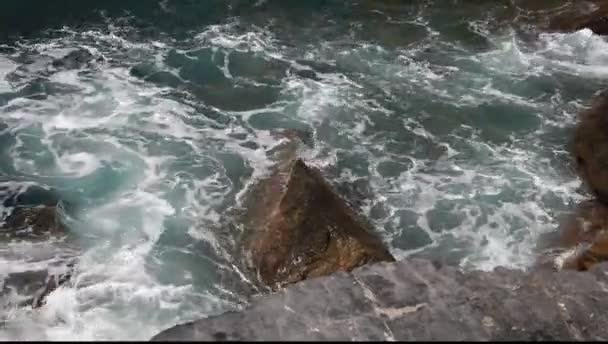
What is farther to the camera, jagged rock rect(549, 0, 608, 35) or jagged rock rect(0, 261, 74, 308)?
jagged rock rect(549, 0, 608, 35)

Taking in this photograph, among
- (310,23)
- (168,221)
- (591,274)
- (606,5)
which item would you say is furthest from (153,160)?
(606,5)

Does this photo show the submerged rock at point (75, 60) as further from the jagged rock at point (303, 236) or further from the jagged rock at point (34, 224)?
the jagged rock at point (303, 236)

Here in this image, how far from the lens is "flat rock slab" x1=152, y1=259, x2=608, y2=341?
599 cm

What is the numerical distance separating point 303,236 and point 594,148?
7.23 meters

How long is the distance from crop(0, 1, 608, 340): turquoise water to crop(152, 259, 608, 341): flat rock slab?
3969 mm

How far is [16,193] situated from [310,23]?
10.6 m

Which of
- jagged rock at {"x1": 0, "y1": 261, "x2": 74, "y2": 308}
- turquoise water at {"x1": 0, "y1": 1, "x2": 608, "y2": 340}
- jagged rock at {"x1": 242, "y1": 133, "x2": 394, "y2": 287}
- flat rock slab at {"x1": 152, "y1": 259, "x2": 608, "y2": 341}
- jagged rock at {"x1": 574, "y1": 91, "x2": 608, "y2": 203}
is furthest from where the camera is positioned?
jagged rock at {"x1": 574, "y1": 91, "x2": 608, "y2": 203}

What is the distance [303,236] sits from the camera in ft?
34.1

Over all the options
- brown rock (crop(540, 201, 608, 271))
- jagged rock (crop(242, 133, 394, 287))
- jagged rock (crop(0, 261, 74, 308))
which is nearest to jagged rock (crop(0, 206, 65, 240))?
jagged rock (crop(0, 261, 74, 308))

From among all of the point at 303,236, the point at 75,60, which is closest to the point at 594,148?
the point at 303,236

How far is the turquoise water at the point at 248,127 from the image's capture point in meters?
11.2

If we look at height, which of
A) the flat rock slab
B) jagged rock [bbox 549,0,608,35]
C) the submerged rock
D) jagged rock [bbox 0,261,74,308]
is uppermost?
the flat rock slab

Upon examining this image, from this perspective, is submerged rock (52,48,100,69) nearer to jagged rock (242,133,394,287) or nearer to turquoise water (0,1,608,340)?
turquoise water (0,1,608,340)

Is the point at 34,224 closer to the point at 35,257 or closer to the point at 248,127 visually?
the point at 35,257
